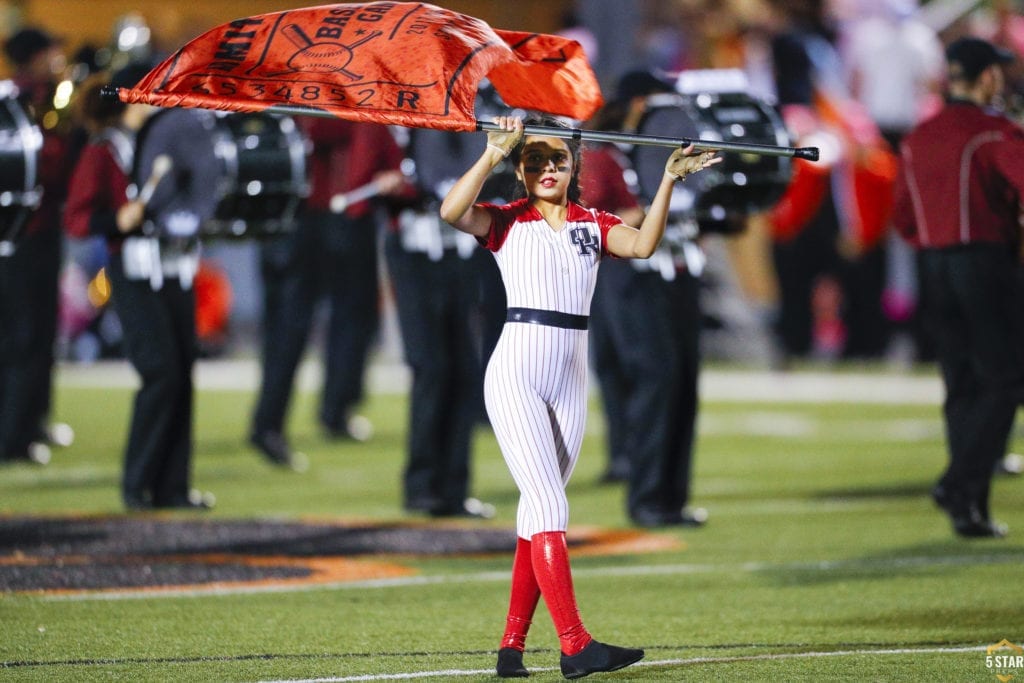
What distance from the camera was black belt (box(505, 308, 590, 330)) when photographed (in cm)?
630

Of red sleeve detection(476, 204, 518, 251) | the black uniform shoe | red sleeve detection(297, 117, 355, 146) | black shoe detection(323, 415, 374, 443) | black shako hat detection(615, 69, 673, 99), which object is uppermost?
black shako hat detection(615, 69, 673, 99)

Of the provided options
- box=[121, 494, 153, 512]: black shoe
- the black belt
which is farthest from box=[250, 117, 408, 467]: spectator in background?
the black belt

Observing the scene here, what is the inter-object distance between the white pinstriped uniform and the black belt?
15 millimetres

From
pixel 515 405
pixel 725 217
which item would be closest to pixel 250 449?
pixel 725 217

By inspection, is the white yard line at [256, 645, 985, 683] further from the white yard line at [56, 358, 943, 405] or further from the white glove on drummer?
the white yard line at [56, 358, 943, 405]

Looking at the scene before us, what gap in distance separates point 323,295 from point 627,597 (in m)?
6.05

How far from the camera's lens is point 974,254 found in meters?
9.36

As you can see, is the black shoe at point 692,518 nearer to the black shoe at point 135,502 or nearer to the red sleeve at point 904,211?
the red sleeve at point 904,211

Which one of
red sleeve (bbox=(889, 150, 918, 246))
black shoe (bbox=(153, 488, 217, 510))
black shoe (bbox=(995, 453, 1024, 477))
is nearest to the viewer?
red sleeve (bbox=(889, 150, 918, 246))

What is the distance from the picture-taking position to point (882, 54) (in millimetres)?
18844

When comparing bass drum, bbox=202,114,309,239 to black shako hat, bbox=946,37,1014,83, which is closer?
black shako hat, bbox=946,37,1014,83

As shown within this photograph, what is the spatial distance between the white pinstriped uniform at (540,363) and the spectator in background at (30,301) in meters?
6.45

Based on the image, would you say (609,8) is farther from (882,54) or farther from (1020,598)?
(1020,598)

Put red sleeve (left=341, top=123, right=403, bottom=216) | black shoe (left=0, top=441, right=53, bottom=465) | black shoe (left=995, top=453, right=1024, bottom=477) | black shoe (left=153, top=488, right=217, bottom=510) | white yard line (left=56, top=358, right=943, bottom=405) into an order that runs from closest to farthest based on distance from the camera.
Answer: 1. black shoe (left=153, top=488, right=217, bottom=510)
2. red sleeve (left=341, top=123, right=403, bottom=216)
3. black shoe (left=995, top=453, right=1024, bottom=477)
4. black shoe (left=0, top=441, right=53, bottom=465)
5. white yard line (left=56, top=358, right=943, bottom=405)
